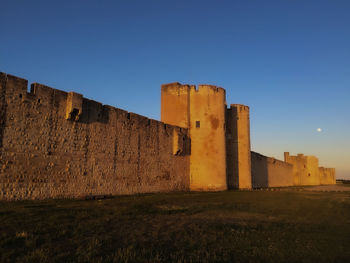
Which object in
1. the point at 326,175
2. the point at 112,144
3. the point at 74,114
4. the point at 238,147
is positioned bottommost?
the point at 326,175

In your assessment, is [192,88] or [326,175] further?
[326,175]

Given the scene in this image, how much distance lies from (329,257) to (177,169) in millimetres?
16503

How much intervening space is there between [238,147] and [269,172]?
45.6 ft

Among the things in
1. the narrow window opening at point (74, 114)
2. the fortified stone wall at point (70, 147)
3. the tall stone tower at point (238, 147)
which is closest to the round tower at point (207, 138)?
the tall stone tower at point (238, 147)

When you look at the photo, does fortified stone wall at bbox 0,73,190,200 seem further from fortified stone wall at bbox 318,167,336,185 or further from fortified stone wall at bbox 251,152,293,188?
fortified stone wall at bbox 318,167,336,185

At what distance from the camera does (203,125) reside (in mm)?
22891

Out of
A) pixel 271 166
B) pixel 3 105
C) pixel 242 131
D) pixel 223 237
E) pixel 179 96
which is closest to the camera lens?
pixel 223 237

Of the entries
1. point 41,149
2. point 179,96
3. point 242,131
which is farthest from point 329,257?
point 242,131

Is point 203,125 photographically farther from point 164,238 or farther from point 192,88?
point 164,238

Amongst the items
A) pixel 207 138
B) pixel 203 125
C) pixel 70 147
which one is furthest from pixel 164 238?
pixel 203 125

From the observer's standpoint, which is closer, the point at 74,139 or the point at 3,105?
the point at 3,105

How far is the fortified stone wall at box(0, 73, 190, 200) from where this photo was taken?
1098cm

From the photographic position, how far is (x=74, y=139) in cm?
1342

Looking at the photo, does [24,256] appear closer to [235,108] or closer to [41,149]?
[41,149]
